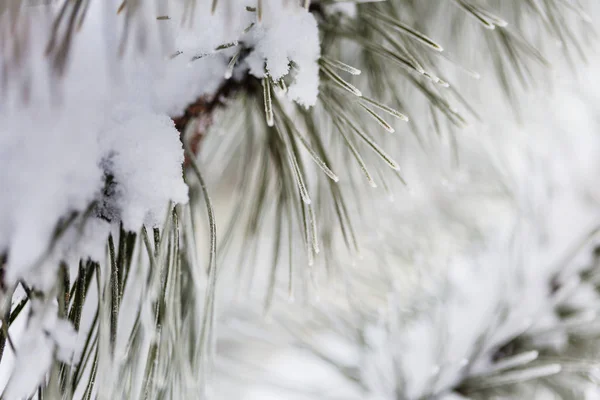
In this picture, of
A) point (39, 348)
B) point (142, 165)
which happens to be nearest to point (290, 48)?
point (142, 165)

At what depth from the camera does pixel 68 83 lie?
0.26 metres

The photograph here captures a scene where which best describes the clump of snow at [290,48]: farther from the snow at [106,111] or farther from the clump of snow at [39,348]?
the clump of snow at [39,348]

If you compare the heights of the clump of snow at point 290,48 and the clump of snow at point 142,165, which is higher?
the clump of snow at point 290,48

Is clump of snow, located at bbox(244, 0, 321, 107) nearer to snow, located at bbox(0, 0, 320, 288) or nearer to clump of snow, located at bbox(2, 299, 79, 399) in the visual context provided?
snow, located at bbox(0, 0, 320, 288)

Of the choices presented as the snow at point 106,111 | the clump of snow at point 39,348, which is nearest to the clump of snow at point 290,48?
the snow at point 106,111

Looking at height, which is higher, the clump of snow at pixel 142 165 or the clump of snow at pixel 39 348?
the clump of snow at pixel 142 165

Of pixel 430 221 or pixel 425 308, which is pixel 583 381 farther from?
pixel 430 221

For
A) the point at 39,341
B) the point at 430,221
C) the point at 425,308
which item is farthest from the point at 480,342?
the point at 39,341

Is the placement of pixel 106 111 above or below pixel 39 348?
above

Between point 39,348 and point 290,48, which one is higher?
point 290,48

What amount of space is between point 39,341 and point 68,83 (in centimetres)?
14

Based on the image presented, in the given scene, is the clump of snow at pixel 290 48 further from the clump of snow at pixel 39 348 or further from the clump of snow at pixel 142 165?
the clump of snow at pixel 39 348

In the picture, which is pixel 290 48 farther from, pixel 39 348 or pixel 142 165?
pixel 39 348

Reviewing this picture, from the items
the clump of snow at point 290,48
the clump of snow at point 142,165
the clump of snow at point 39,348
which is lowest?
the clump of snow at point 39,348
